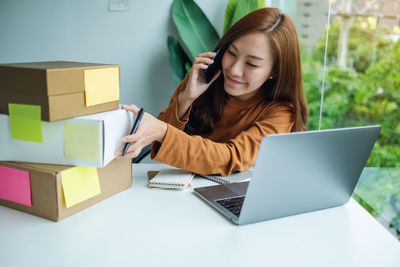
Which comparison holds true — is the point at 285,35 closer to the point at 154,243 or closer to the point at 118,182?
the point at 118,182

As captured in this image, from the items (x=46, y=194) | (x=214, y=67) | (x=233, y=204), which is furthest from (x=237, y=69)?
(x=46, y=194)

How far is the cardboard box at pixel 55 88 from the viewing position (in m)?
0.79

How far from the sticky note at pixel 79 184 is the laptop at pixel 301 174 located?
1.00ft

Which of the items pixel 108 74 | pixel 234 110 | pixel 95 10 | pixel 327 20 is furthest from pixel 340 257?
pixel 95 10

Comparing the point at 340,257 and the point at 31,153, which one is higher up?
the point at 31,153

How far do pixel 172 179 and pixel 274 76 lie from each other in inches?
23.9

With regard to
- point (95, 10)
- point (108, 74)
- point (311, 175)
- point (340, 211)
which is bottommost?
point (340, 211)

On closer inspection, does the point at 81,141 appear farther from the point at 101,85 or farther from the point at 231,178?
the point at 231,178

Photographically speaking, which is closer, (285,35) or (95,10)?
(285,35)

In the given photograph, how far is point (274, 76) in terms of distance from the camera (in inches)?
54.1

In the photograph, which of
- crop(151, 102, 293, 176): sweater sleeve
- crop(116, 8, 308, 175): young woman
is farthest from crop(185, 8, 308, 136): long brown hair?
crop(151, 102, 293, 176): sweater sleeve

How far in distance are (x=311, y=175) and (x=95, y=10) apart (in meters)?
1.97

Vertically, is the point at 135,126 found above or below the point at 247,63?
below

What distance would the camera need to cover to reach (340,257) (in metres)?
0.74
